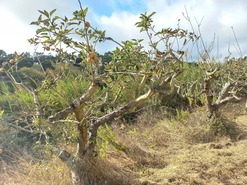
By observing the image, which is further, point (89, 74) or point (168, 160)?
point (168, 160)

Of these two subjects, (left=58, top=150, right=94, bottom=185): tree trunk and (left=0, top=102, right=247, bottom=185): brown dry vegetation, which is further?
(left=0, top=102, right=247, bottom=185): brown dry vegetation

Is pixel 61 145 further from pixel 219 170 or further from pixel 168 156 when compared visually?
pixel 219 170

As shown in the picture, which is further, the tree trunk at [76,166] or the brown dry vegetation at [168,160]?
the brown dry vegetation at [168,160]

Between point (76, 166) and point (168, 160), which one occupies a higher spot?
point (168, 160)

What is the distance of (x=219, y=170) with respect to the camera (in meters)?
2.93

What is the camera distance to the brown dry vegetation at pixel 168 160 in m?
2.75

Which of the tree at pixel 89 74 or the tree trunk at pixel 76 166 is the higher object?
the tree at pixel 89 74

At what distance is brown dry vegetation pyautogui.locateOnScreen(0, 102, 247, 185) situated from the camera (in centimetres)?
275

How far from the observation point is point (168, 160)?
3.31 metres

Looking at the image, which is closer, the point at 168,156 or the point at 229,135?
the point at 168,156

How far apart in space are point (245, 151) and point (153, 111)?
2.02m

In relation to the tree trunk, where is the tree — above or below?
above

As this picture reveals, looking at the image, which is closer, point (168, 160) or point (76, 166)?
point (76, 166)

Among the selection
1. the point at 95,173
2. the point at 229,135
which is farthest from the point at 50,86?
the point at 229,135
